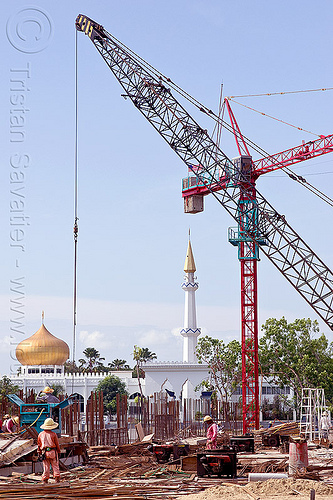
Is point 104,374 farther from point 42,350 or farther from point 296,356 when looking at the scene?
point 296,356

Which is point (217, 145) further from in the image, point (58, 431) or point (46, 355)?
point (46, 355)

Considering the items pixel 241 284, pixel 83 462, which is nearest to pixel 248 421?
pixel 241 284

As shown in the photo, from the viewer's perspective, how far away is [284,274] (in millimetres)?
48062

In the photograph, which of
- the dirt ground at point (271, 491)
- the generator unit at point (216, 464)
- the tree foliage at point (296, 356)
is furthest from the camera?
the tree foliage at point (296, 356)

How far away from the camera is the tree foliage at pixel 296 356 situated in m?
59.1

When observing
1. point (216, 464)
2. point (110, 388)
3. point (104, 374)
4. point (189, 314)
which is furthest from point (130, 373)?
point (216, 464)

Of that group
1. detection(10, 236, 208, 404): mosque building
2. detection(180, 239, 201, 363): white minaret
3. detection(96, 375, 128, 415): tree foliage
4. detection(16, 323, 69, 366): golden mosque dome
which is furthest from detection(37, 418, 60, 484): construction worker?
detection(16, 323, 69, 366): golden mosque dome

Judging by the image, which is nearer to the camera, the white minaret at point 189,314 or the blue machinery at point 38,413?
the blue machinery at point 38,413

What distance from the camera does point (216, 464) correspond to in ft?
66.6

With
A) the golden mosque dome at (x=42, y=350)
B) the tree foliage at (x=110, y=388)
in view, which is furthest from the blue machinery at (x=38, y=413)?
the golden mosque dome at (x=42, y=350)

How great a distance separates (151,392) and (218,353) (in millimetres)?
13463

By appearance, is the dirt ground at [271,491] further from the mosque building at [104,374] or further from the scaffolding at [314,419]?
the mosque building at [104,374]

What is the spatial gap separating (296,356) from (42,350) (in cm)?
3921

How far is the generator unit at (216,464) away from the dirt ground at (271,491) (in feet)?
8.49
